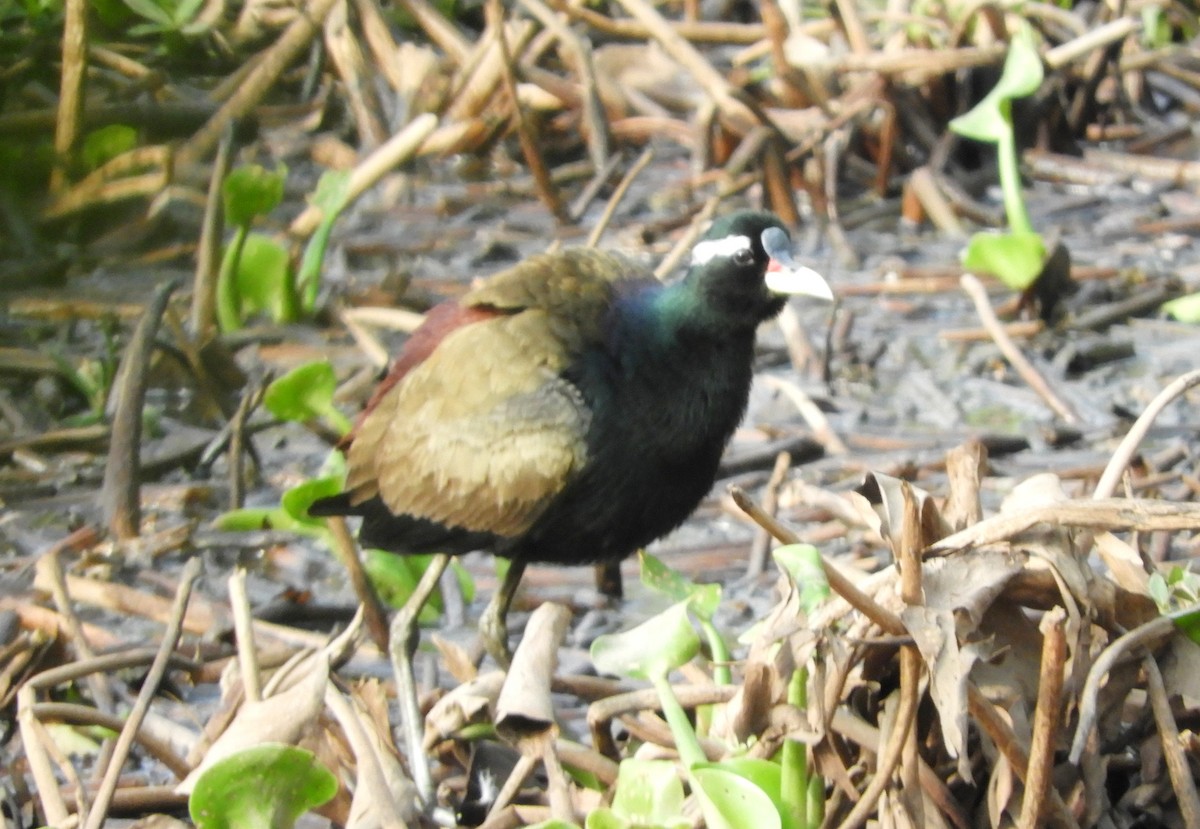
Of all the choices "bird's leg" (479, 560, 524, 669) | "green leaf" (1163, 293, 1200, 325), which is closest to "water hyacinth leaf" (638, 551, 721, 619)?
"bird's leg" (479, 560, 524, 669)

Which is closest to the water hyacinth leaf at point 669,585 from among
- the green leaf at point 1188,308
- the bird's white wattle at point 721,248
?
the bird's white wattle at point 721,248

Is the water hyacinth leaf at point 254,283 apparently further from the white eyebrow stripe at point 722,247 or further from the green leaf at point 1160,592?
the green leaf at point 1160,592

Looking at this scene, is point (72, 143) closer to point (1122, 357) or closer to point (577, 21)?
point (577, 21)

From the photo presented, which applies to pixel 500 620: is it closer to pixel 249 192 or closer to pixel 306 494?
pixel 306 494

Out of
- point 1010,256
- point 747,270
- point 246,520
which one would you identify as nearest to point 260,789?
point 747,270

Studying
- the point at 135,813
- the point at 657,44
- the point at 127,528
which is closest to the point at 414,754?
the point at 135,813

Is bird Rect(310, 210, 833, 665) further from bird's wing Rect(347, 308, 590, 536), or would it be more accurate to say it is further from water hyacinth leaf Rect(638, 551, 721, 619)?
water hyacinth leaf Rect(638, 551, 721, 619)
